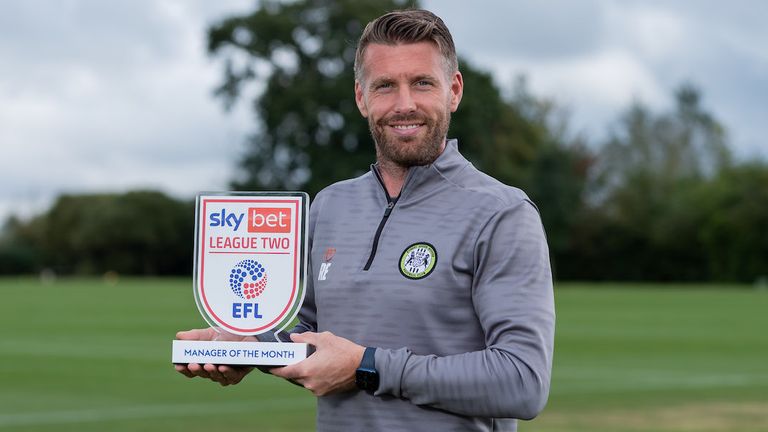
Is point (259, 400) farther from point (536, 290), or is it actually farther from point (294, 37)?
point (294, 37)

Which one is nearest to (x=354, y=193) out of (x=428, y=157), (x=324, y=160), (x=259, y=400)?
(x=428, y=157)

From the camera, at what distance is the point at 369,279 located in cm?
329

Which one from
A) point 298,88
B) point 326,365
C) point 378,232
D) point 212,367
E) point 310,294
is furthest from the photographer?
point 298,88

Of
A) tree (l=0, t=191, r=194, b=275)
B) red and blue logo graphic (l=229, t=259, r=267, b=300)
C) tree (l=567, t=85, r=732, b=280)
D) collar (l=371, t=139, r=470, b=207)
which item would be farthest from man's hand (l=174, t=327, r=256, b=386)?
tree (l=0, t=191, r=194, b=275)

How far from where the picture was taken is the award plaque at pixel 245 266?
3258 millimetres

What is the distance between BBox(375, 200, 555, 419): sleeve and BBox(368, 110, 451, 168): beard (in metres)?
0.29

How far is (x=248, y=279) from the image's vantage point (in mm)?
3314

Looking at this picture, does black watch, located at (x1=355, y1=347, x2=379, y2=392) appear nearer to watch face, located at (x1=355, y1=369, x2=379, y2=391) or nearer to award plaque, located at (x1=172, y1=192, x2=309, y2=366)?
watch face, located at (x1=355, y1=369, x2=379, y2=391)

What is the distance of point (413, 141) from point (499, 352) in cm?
59

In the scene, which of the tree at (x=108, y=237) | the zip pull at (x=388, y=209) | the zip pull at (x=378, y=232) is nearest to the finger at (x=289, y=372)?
the zip pull at (x=378, y=232)

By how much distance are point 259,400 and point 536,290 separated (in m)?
11.4

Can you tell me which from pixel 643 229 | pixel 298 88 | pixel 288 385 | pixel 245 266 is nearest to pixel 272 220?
pixel 245 266

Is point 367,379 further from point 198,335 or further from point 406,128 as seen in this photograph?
point 406,128

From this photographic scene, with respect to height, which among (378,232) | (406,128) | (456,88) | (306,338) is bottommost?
(306,338)
